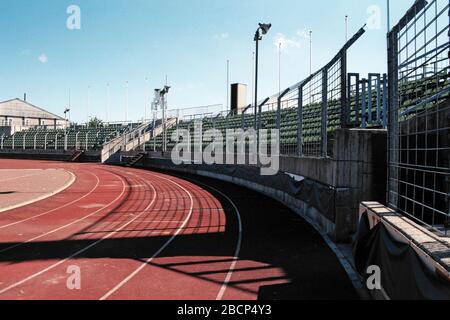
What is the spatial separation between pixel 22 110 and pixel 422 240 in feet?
295

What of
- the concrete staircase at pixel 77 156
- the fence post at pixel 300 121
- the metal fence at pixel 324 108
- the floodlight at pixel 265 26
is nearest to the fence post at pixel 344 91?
the metal fence at pixel 324 108

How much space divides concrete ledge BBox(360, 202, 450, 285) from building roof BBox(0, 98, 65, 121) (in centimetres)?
8702

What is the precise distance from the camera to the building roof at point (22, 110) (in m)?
79.9

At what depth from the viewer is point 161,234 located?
11133mm

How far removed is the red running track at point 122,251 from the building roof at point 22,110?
73.6 meters

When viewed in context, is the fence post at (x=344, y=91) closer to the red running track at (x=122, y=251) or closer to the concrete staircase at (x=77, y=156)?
the red running track at (x=122, y=251)

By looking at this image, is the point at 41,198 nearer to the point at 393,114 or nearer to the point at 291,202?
the point at 291,202

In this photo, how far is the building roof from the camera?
262 ft

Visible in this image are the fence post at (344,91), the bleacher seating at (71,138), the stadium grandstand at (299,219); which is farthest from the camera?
the bleacher seating at (71,138)

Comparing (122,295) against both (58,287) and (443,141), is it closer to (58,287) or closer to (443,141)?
(58,287)

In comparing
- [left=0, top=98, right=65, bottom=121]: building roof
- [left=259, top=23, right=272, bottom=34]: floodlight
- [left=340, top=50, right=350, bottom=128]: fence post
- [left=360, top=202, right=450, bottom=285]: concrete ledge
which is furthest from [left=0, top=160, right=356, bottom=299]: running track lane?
[left=0, top=98, right=65, bottom=121]: building roof

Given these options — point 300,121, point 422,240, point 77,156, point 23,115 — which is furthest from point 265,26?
point 23,115
